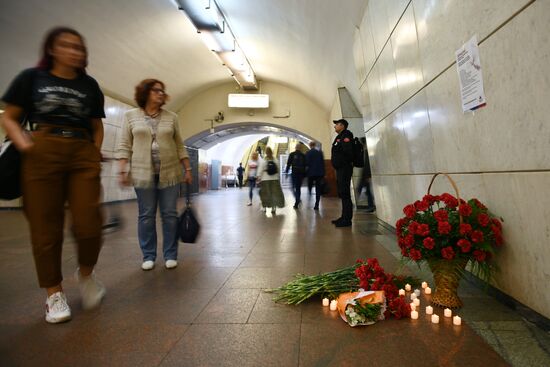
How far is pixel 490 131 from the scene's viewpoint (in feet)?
5.65

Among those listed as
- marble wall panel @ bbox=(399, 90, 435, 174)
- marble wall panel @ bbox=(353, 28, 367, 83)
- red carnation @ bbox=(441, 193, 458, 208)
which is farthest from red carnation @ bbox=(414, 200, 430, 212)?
marble wall panel @ bbox=(353, 28, 367, 83)

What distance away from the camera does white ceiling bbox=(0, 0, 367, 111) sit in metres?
5.83

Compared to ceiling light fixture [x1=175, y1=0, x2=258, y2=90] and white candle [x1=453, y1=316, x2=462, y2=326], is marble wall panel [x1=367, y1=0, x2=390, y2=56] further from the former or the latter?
ceiling light fixture [x1=175, y1=0, x2=258, y2=90]

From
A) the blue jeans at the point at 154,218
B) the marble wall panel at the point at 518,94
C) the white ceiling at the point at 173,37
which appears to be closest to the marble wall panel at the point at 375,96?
the white ceiling at the point at 173,37

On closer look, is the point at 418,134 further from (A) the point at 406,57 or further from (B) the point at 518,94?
(B) the point at 518,94

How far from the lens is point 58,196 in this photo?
5.58ft

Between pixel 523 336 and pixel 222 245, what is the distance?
269 cm

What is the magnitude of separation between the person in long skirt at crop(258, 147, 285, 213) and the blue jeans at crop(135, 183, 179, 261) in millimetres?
3812

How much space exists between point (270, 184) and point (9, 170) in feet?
16.8

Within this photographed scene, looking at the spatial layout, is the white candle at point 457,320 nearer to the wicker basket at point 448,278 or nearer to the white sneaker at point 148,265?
the wicker basket at point 448,278

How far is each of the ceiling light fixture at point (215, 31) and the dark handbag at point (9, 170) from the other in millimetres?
5273

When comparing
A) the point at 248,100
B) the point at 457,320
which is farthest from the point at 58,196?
the point at 248,100

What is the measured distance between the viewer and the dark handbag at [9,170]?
156cm

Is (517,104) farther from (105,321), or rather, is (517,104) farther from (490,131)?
(105,321)
